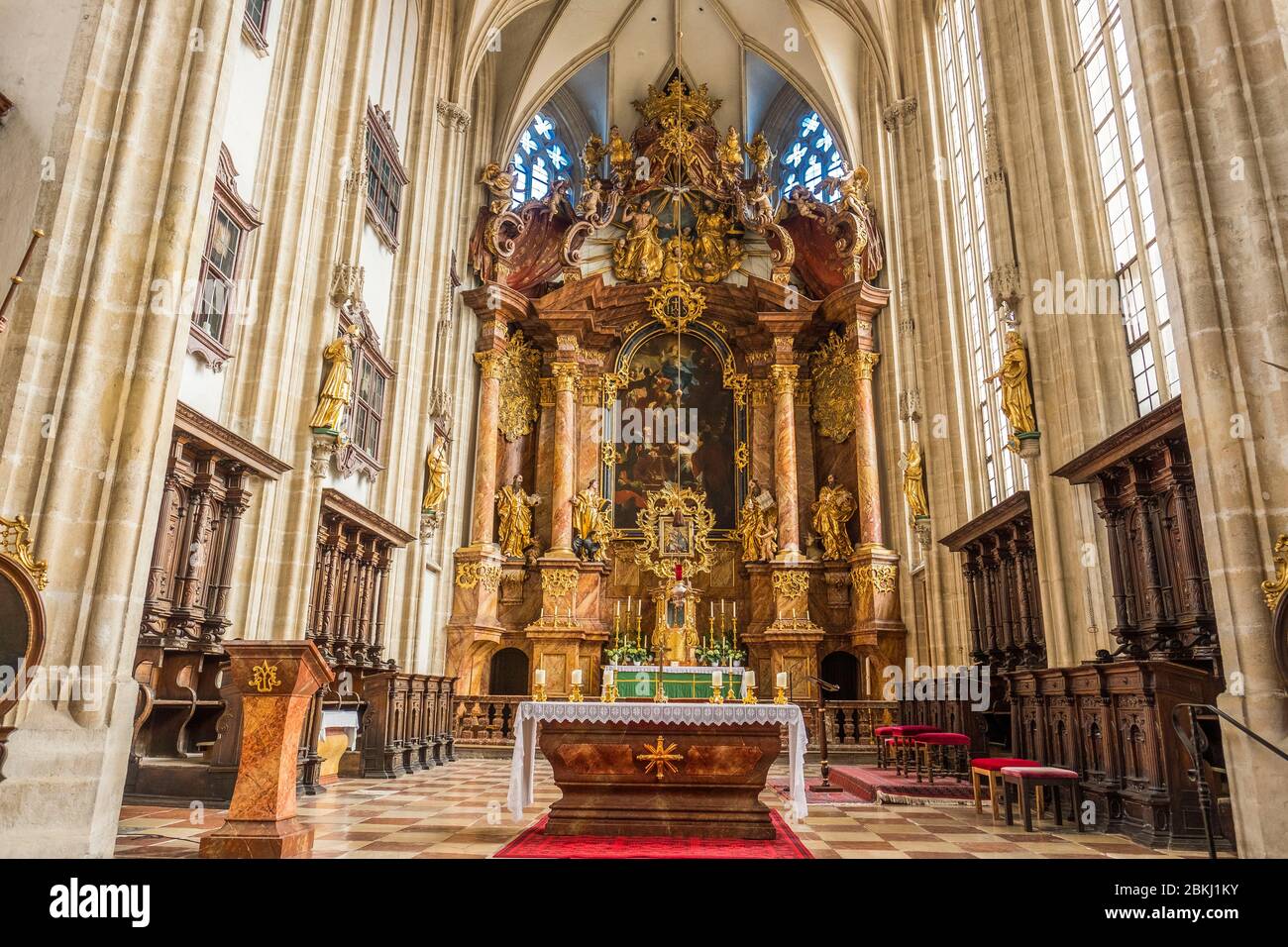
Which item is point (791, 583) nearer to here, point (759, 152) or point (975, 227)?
point (975, 227)

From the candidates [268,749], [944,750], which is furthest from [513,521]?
[268,749]

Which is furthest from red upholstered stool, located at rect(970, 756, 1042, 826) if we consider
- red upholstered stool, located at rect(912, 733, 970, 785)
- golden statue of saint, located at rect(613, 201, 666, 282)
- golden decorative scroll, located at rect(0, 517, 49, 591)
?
golden statue of saint, located at rect(613, 201, 666, 282)

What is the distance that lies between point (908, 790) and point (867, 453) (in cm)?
1012

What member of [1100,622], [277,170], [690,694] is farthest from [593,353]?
[1100,622]

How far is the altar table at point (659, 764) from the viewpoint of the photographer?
677 cm

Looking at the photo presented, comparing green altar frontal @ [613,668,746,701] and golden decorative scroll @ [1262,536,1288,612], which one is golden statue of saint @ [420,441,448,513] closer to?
green altar frontal @ [613,668,746,701]

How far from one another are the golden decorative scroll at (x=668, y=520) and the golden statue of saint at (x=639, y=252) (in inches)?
201

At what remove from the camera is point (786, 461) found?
62.8 feet

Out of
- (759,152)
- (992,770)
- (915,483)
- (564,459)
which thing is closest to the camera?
(992,770)

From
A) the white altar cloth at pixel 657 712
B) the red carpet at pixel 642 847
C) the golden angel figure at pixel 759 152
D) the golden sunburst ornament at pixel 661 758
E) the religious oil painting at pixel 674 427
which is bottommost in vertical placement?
the red carpet at pixel 642 847

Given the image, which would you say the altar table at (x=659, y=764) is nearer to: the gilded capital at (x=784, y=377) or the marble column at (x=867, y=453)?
the marble column at (x=867, y=453)

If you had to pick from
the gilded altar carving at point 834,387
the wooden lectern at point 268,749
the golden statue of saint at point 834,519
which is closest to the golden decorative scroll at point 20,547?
the wooden lectern at point 268,749
